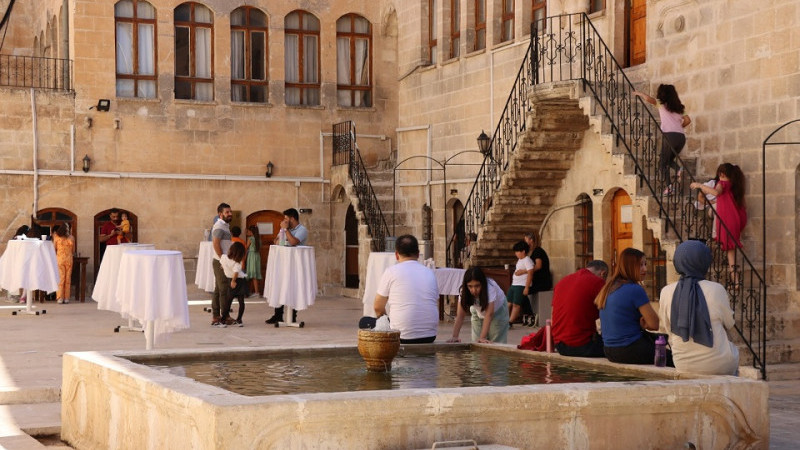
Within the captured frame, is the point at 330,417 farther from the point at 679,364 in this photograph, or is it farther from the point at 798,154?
the point at 798,154

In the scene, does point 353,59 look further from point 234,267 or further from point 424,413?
point 424,413

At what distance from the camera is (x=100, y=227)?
2258cm

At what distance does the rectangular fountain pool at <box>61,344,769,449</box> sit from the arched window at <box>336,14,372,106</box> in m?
16.9

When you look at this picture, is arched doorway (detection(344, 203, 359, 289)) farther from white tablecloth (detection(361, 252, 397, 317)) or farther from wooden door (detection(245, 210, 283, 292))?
white tablecloth (detection(361, 252, 397, 317))

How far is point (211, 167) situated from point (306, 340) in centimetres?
968

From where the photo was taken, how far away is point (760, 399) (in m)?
7.39

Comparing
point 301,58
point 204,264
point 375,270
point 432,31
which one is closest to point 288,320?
point 375,270

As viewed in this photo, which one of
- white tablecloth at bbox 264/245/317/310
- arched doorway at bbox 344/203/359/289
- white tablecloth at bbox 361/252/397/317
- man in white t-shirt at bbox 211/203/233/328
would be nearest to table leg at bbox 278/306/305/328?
white tablecloth at bbox 264/245/317/310

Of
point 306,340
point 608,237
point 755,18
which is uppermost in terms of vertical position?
point 755,18

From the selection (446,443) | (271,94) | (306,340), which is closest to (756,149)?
(306,340)

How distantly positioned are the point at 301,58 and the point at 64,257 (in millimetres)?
6696

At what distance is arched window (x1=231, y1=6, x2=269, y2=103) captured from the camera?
23859 millimetres

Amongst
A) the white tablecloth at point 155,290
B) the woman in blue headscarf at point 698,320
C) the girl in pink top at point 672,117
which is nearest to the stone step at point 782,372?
the girl in pink top at point 672,117

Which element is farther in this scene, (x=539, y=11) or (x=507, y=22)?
(x=507, y=22)
